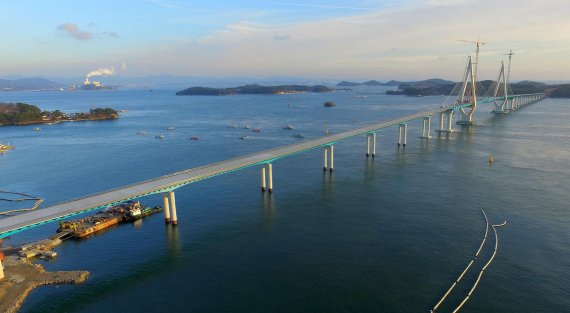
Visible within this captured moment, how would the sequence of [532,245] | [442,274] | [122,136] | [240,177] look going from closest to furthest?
[442,274] < [532,245] < [240,177] < [122,136]

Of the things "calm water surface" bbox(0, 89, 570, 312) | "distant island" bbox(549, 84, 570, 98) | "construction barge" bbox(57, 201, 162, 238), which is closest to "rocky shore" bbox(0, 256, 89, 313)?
"calm water surface" bbox(0, 89, 570, 312)

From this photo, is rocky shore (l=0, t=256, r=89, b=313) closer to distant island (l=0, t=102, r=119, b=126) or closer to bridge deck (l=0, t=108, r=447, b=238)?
bridge deck (l=0, t=108, r=447, b=238)

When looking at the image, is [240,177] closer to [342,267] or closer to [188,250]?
[188,250]

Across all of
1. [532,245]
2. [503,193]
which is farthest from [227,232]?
[503,193]

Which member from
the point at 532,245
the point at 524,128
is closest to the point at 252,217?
the point at 532,245

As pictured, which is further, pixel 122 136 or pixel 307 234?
pixel 122 136

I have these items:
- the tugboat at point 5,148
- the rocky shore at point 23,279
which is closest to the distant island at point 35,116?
the tugboat at point 5,148

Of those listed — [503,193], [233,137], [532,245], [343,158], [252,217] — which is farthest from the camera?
[233,137]
